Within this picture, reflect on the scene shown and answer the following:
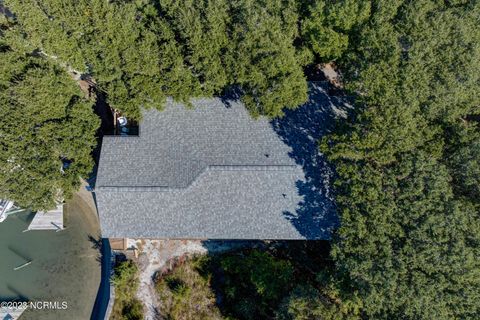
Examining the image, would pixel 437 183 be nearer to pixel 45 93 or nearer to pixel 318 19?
pixel 318 19

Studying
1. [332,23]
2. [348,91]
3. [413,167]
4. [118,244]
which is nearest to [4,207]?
[118,244]

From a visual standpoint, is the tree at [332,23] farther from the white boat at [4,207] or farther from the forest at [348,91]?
the white boat at [4,207]

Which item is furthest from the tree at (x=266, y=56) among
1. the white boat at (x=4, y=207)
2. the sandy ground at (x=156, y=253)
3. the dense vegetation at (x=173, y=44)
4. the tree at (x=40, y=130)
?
the white boat at (x=4, y=207)

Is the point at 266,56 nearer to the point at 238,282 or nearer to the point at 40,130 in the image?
the point at 40,130

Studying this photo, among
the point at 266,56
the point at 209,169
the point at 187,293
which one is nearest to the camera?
the point at 266,56

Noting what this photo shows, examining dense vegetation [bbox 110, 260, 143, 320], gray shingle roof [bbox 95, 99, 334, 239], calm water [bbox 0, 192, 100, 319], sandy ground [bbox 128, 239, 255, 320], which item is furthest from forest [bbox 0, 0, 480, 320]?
sandy ground [bbox 128, 239, 255, 320]

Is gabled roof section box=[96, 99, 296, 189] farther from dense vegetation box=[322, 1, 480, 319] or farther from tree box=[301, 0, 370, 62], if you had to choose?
tree box=[301, 0, 370, 62]
